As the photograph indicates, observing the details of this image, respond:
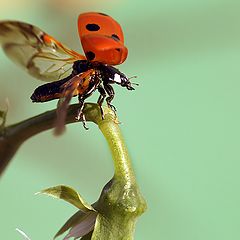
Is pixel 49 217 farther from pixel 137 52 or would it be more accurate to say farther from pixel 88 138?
pixel 88 138

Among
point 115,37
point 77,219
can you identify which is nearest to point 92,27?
point 115,37

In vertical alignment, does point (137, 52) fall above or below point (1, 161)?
above

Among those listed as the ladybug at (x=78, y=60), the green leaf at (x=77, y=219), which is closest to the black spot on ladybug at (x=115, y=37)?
the ladybug at (x=78, y=60)

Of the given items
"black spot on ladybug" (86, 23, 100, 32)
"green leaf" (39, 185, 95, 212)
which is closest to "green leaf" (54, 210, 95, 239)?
"green leaf" (39, 185, 95, 212)

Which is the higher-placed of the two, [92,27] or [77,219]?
[92,27]

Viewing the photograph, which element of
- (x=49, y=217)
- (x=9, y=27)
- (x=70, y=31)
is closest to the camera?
(x=9, y=27)

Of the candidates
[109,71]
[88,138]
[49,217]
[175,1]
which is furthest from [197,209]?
[109,71]

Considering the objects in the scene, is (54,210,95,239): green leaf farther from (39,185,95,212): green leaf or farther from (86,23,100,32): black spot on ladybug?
(86,23,100,32): black spot on ladybug

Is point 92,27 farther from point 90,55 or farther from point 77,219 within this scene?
point 77,219
